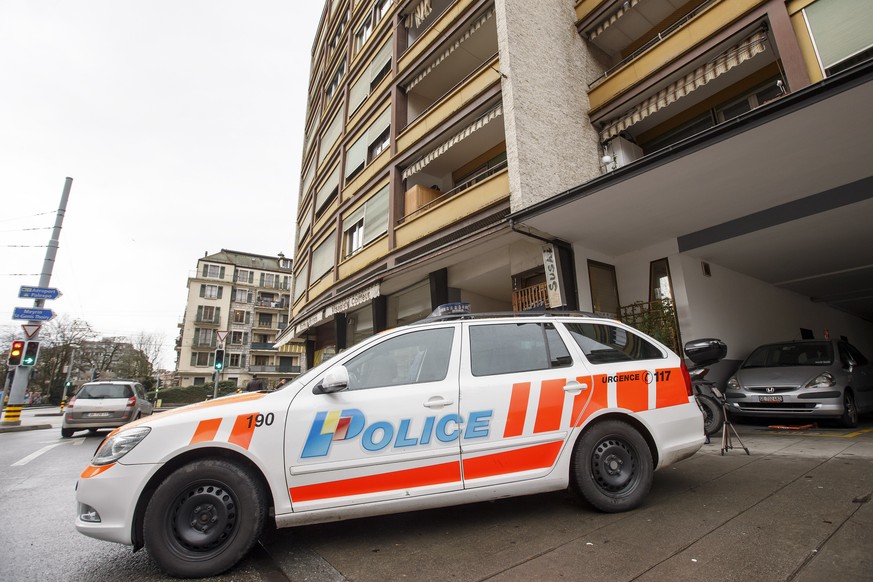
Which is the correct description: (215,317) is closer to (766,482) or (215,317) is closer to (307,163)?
(307,163)

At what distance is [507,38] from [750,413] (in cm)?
891

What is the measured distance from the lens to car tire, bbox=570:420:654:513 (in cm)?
319

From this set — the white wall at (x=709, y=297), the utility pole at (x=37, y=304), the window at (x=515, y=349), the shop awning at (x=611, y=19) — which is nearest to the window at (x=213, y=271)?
the utility pole at (x=37, y=304)

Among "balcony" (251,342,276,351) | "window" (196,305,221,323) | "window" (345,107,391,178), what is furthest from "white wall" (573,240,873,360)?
"window" (196,305,221,323)

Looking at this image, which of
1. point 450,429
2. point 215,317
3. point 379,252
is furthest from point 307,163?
point 215,317

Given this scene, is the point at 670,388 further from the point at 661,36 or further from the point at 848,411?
the point at 661,36

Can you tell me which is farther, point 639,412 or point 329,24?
point 329,24

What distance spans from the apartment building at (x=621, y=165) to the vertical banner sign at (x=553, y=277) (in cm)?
3

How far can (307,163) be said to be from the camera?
2288 cm

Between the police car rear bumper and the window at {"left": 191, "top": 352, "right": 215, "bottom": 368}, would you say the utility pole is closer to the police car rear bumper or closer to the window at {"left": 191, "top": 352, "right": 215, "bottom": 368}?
the police car rear bumper

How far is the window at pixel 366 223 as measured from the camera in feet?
40.4

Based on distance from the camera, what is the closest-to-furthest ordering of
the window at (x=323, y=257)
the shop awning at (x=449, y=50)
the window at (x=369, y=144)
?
the shop awning at (x=449, y=50) < the window at (x=369, y=144) < the window at (x=323, y=257)

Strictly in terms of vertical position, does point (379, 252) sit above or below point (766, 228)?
above

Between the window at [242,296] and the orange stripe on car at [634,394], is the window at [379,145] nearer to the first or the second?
the orange stripe on car at [634,394]
